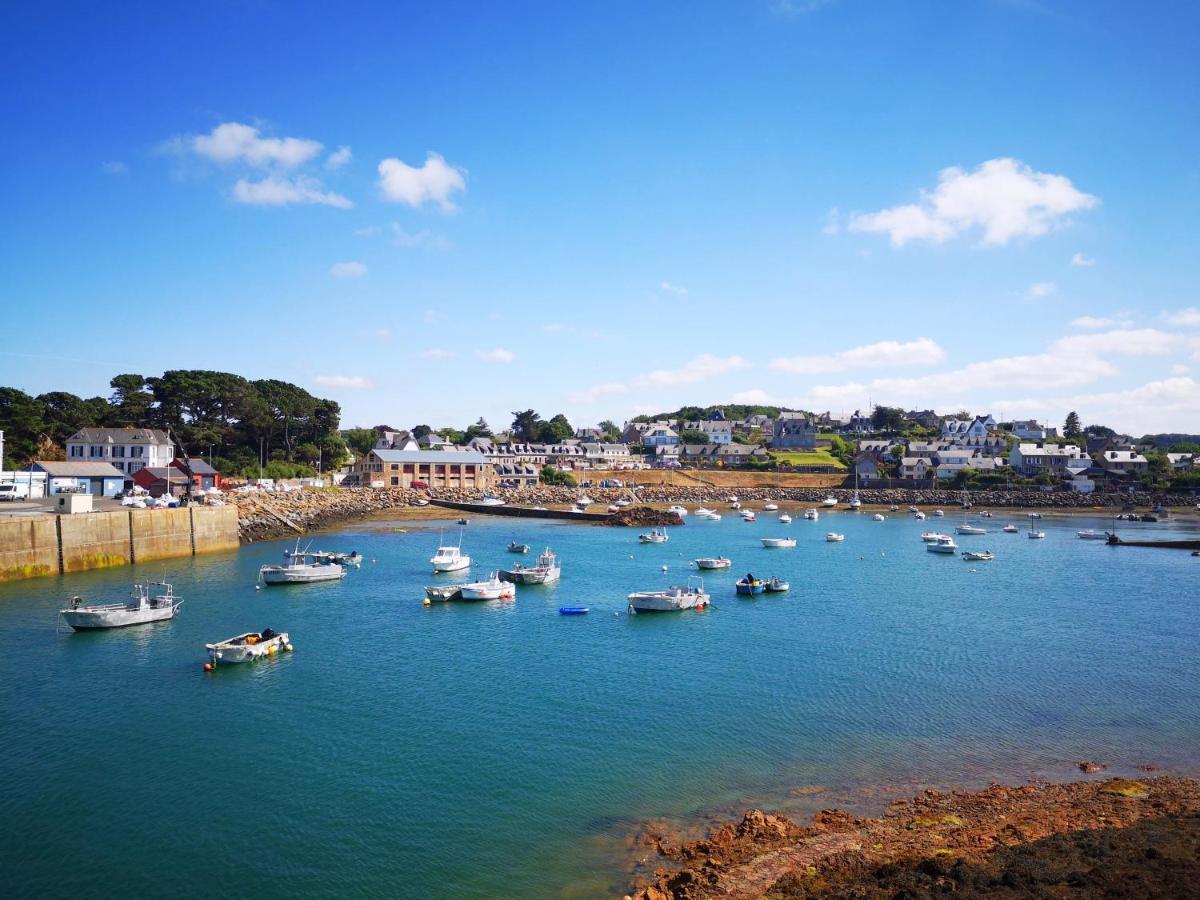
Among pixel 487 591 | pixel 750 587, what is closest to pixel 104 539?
pixel 487 591

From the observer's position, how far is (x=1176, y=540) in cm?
7981

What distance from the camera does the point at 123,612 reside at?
36375 millimetres

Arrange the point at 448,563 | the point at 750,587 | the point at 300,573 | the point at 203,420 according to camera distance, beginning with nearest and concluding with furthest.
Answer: the point at 300,573 → the point at 750,587 → the point at 448,563 → the point at 203,420

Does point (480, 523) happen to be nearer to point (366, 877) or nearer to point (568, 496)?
point (568, 496)

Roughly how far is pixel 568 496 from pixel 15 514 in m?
78.0

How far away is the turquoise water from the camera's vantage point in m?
17.3

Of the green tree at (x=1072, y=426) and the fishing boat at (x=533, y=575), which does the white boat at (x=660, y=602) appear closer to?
the fishing boat at (x=533, y=575)

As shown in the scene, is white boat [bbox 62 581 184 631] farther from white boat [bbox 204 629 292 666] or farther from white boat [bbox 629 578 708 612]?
white boat [bbox 629 578 708 612]

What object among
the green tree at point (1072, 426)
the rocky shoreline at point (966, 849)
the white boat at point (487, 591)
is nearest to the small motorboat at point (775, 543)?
the white boat at point (487, 591)

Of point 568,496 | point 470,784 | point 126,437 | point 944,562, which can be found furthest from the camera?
point 568,496

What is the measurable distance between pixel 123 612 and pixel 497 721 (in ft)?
74.4

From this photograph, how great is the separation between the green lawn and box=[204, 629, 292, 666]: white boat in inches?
4991

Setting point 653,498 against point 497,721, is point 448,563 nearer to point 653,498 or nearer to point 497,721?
point 497,721

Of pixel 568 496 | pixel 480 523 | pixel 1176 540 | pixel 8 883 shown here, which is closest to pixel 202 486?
pixel 480 523
